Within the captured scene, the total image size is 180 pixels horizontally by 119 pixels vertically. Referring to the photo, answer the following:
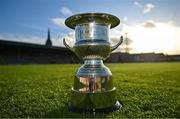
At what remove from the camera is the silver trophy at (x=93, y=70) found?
171cm

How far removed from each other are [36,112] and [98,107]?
0.61 metres

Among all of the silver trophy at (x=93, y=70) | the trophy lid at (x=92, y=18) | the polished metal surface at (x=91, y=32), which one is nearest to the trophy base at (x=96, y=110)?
the silver trophy at (x=93, y=70)

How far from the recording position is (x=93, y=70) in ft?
5.83

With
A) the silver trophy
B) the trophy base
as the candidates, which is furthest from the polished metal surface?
the trophy base

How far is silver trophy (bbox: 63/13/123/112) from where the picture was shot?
1706 mm

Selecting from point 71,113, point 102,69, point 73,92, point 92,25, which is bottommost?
point 71,113

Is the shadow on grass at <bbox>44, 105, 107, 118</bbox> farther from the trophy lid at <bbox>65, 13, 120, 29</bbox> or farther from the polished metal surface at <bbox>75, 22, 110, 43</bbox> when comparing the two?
the trophy lid at <bbox>65, 13, 120, 29</bbox>

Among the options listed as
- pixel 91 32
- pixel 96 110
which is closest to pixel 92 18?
pixel 91 32

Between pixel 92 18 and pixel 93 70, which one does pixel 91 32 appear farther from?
pixel 93 70

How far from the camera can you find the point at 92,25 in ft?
5.69

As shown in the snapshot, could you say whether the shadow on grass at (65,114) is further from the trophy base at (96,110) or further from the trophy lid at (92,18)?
the trophy lid at (92,18)

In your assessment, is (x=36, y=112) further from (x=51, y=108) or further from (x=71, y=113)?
(x=71, y=113)

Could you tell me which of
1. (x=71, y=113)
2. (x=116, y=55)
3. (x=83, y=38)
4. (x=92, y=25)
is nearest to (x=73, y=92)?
(x=71, y=113)

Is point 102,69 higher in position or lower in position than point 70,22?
lower
